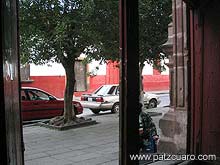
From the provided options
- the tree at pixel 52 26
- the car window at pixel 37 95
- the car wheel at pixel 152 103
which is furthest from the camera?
the car wheel at pixel 152 103

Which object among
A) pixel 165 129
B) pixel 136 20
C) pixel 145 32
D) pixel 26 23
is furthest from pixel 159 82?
pixel 136 20

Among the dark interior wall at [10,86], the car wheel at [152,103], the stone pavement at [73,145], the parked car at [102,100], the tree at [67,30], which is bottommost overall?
the stone pavement at [73,145]

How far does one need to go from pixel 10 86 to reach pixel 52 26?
7106 mm

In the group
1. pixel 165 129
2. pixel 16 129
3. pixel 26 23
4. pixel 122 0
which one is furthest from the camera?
pixel 26 23

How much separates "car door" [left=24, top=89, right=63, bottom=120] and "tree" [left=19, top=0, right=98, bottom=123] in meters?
2.05

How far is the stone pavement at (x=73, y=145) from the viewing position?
5613 mm

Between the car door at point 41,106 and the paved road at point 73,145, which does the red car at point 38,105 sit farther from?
the paved road at point 73,145

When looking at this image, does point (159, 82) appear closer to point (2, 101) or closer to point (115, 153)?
point (115, 153)

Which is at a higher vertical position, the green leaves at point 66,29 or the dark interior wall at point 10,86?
the green leaves at point 66,29

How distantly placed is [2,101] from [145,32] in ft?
30.0

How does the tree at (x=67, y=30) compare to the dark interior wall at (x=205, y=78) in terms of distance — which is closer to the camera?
the dark interior wall at (x=205, y=78)

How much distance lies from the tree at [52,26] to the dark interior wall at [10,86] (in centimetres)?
650

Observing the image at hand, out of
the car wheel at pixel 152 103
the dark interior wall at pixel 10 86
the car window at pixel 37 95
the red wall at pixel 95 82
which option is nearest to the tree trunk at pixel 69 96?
the car window at pixel 37 95

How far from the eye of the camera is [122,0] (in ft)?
9.15
